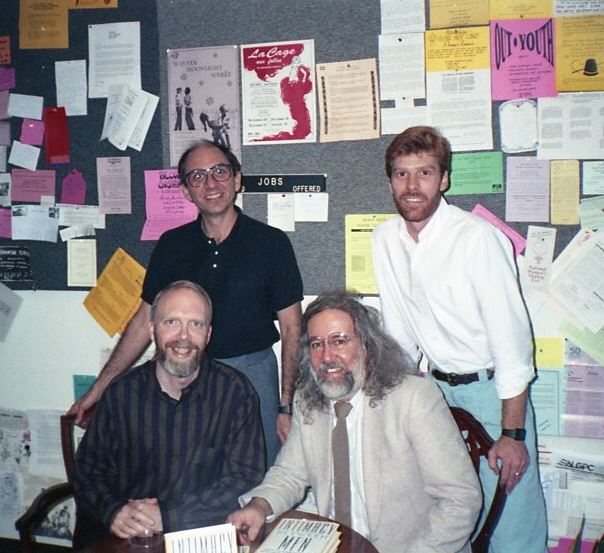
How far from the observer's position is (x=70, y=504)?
286cm

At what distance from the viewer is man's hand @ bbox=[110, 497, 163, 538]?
147 cm

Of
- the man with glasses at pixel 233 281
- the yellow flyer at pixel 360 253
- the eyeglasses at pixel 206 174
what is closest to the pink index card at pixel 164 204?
the man with glasses at pixel 233 281

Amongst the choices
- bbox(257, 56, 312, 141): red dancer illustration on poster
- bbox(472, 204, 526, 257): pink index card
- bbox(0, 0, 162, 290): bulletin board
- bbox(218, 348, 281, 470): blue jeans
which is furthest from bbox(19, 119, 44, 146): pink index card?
bbox(472, 204, 526, 257): pink index card

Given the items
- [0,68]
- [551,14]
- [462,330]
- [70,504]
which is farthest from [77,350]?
[551,14]

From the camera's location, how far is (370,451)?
1642 millimetres

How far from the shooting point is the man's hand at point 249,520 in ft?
4.79

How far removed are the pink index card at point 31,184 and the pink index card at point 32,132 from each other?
0.13 meters

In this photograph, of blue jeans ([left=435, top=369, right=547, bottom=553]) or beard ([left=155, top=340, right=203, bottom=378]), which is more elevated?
beard ([left=155, top=340, right=203, bottom=378])

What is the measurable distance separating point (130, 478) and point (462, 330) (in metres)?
1.08

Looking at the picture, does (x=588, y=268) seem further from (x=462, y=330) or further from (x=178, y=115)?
(x=178, y=115)

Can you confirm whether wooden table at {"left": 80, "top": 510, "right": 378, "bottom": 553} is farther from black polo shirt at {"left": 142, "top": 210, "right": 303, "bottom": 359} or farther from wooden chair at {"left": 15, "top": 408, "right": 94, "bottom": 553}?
black polo shirt at {"left": 142, "top": 210, "right": 303, "bottom": 359}

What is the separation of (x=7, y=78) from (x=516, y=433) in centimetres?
252

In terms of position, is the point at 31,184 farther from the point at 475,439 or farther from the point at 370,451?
the point at 475,439

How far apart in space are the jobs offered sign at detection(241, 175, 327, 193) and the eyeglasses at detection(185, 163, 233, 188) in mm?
335
